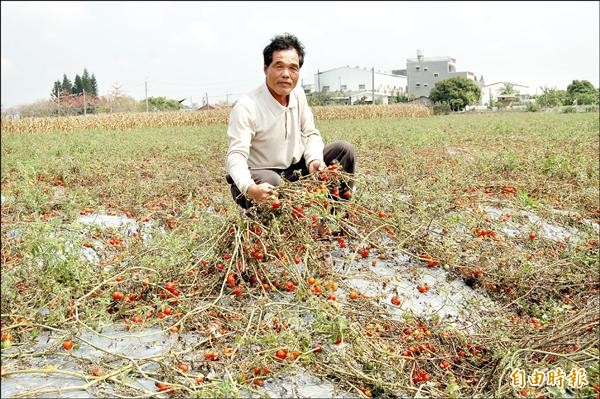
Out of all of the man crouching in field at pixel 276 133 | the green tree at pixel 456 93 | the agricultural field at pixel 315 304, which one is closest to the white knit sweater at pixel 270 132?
the man crouching in field at pixel 276 133

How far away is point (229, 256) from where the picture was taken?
286 centimetres

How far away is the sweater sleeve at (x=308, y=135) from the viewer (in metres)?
3.44

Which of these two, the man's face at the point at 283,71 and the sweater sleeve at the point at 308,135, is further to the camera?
the sweater sleeve at the point at 308,135

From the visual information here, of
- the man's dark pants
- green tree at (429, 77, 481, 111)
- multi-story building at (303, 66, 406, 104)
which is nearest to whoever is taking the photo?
A: the man's dark pants

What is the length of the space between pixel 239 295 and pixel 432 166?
14.5 ft

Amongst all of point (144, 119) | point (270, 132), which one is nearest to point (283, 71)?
point (270, 132)

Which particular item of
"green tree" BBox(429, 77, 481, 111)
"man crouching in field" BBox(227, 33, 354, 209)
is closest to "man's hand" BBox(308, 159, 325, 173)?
"man crouching in field" BBox(227, 33, 354, 209)

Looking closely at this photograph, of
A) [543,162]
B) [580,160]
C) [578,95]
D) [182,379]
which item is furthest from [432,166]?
[578,95]

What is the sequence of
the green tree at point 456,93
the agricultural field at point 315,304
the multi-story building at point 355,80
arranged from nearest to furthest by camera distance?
the agricultural field at point 315,304 → the green tree at point 456,93 → the multi-story building at point 355,80

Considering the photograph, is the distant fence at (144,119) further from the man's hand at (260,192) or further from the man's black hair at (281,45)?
the man's hand at (260,192)

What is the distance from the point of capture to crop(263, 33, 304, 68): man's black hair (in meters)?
3.20

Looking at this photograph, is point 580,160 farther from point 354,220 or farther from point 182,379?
point 182,379

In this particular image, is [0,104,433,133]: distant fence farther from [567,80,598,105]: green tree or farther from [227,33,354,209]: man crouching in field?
[567,80,598,105]: green tree

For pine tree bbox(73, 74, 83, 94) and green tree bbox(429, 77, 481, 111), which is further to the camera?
green tree bbox(429, 77, 481, 111)
